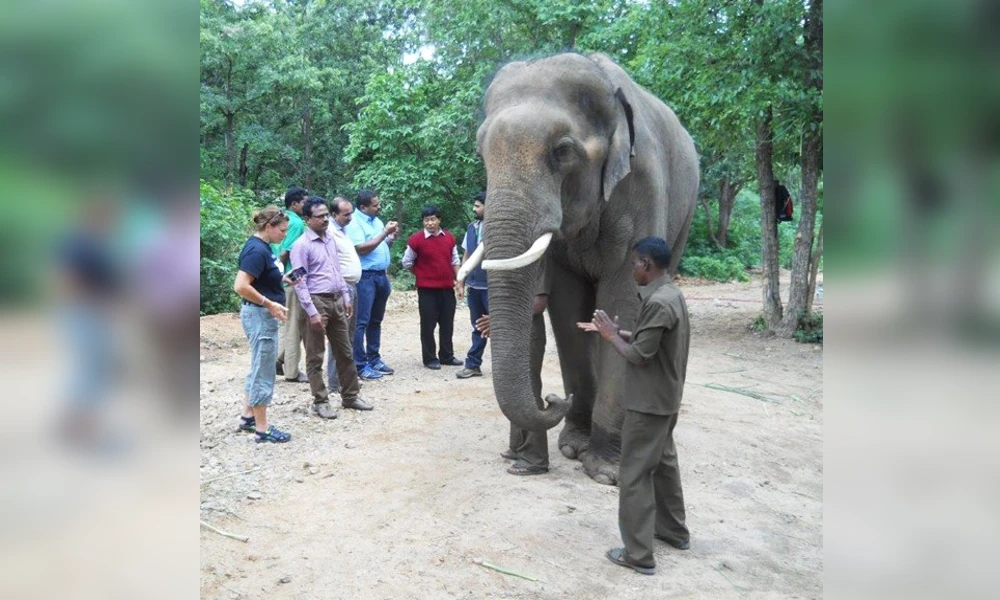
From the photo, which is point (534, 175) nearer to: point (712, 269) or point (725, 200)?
point (712, 269)

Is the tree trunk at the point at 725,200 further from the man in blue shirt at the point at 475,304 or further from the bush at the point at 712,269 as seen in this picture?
the man in blue shirt at the point at 475,304

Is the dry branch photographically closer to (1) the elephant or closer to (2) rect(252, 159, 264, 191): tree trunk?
(1) the elephant

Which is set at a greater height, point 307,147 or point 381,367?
point 307,147

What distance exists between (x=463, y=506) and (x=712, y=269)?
2169cm

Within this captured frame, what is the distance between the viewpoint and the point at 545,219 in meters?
4.70

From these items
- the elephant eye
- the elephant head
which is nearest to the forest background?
the elephant head

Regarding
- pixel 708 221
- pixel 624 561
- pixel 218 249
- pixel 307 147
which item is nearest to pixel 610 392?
pixel 624 561

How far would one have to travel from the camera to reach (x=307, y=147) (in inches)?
928

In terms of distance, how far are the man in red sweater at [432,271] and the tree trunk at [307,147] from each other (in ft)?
51.3

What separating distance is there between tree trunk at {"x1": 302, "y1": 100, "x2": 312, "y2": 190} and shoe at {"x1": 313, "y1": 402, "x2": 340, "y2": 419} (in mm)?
18015

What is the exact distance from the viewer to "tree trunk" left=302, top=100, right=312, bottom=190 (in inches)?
918
